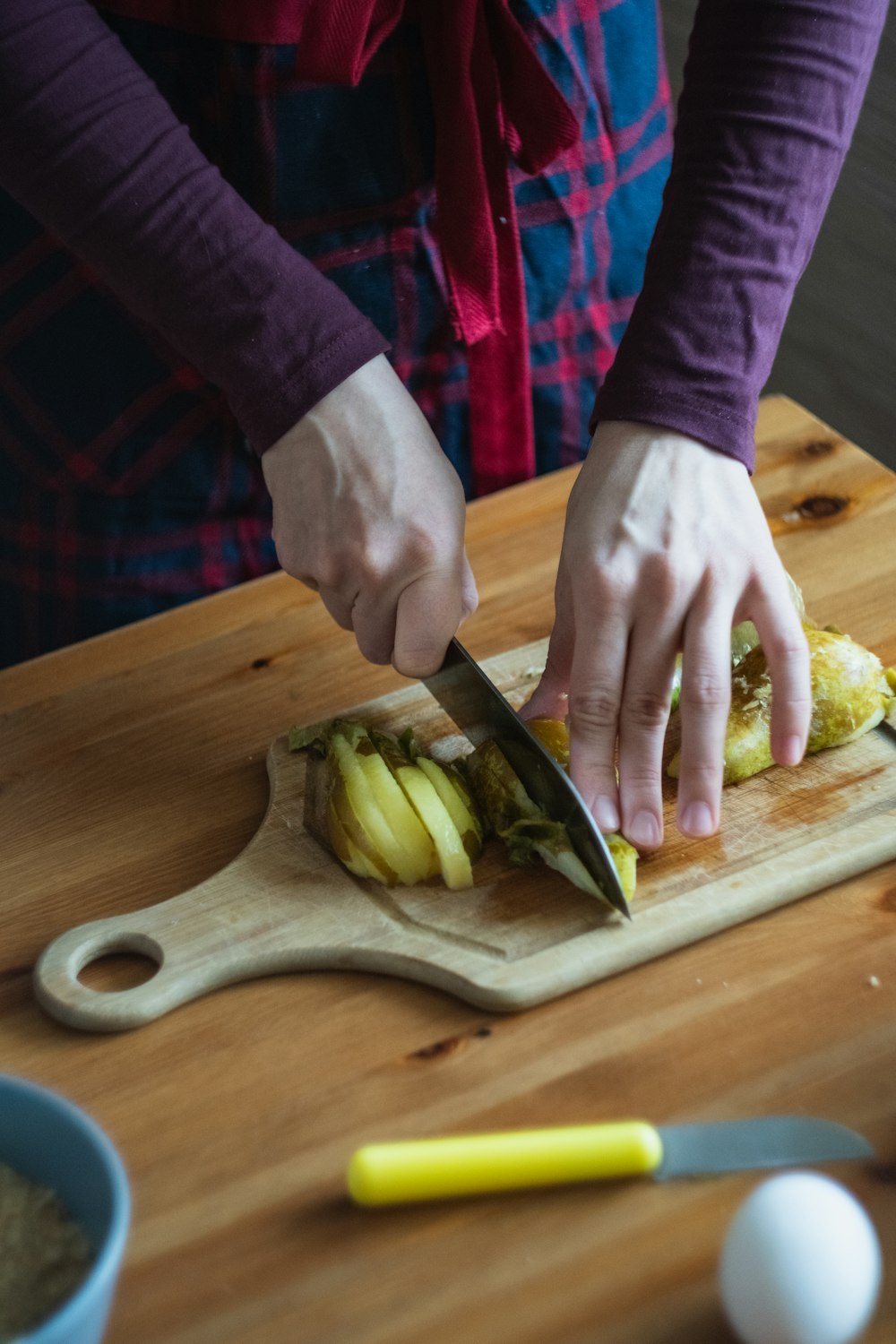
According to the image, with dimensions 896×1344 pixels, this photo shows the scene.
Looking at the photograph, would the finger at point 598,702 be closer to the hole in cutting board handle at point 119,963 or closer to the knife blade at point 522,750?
the knife blade at point 522,750

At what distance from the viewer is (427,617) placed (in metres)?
1.21

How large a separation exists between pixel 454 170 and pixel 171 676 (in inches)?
24.9

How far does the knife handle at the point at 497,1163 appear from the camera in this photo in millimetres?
900

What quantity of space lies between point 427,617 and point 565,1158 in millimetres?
501

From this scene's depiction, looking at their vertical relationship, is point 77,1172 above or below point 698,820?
above

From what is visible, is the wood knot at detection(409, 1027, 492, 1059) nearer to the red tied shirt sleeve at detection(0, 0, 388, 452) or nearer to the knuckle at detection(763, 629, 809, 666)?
the knuckle at detection(763, 629, 809, 666)

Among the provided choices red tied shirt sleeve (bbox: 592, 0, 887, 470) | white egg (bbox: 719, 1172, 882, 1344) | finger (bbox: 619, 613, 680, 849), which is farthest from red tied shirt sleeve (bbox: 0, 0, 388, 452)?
white egg (bbox: 719, 1172, 882, 1344)

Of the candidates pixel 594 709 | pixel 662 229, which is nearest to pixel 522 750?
pixel 594 709

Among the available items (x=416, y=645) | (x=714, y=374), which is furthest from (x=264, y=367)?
(x=714, y=374)

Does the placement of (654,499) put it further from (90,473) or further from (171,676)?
(90,473)

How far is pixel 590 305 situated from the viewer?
5.43ft

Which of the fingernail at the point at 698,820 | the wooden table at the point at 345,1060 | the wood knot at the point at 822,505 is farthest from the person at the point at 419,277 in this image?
the wood knot at the point at 822,505

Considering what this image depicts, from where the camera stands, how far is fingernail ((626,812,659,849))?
115 centimetres

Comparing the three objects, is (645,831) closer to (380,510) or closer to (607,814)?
(607,814)
